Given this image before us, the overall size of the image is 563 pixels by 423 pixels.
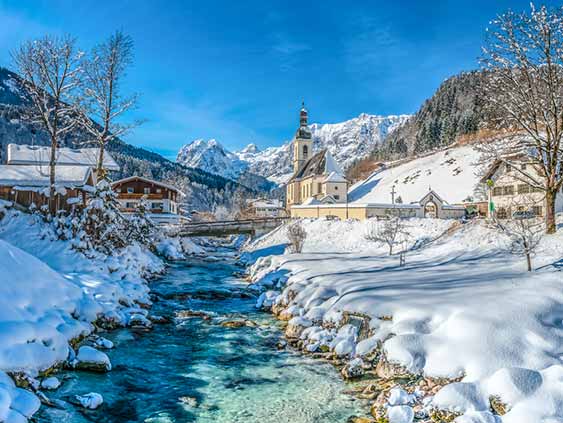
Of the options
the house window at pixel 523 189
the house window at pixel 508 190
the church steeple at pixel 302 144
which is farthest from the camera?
the church steeple at pixel 302 144

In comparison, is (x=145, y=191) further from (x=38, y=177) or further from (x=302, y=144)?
(x=302, y=144)

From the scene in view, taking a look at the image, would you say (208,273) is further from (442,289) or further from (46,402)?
(46,402)

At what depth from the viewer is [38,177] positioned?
29.2m

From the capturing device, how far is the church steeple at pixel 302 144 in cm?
9219

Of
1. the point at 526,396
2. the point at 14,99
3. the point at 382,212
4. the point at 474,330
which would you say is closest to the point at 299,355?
the point at 474,330

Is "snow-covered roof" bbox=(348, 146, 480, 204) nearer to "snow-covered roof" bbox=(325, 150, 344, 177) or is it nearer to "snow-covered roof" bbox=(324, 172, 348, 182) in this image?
"snow-covered roof" bbox=(325, 150, 344, 177)

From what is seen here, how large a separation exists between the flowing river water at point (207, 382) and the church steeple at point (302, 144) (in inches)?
3012

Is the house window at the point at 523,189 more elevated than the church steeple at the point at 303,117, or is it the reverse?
the church steeple at the point at 303,117

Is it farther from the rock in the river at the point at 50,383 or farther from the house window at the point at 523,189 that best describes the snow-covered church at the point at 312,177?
the rock in the river at the point at 50,383

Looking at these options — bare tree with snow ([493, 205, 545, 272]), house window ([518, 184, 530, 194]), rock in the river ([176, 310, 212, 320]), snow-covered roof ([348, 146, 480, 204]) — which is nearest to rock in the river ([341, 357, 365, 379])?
rock in the river ([176, 310, 212, 320])

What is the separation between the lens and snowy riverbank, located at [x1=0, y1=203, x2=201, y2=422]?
9.60 meters

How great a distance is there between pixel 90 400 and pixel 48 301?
5.75 metres

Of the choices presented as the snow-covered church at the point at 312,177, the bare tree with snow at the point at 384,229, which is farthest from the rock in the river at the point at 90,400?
the snow-covered church at the point at 312,177

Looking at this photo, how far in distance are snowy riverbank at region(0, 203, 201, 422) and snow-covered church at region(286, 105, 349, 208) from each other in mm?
45426
